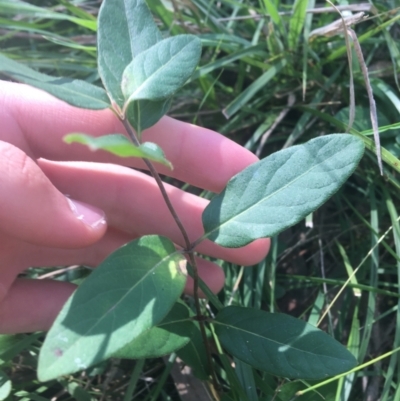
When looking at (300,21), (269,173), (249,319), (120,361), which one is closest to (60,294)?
(120,361)

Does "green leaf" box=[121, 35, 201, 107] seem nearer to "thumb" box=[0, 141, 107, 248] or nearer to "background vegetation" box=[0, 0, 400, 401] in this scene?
"thumb" box=[0, 141, 107, 248]

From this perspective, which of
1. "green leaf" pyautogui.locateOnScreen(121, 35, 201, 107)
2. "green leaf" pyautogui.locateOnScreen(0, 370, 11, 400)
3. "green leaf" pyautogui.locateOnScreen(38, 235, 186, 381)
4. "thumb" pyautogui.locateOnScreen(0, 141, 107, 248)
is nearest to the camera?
"green leaf" pyautogui.locateOnScreen(38, 235, 186, 381)

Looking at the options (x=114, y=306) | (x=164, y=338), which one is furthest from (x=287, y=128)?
(x=114, y=306)

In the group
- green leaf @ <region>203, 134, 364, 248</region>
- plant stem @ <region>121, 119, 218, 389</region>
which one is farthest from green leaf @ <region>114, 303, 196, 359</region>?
green leaf @ <region>203, 134, 364, 248</region>

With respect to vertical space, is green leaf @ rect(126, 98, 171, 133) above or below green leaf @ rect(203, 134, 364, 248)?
above

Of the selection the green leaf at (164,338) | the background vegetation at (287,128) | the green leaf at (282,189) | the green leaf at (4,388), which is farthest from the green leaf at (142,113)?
the green leaf at (4,388)

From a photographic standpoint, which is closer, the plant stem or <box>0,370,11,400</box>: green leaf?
the plant stem

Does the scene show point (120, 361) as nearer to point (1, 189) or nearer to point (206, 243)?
point (206, 243)
